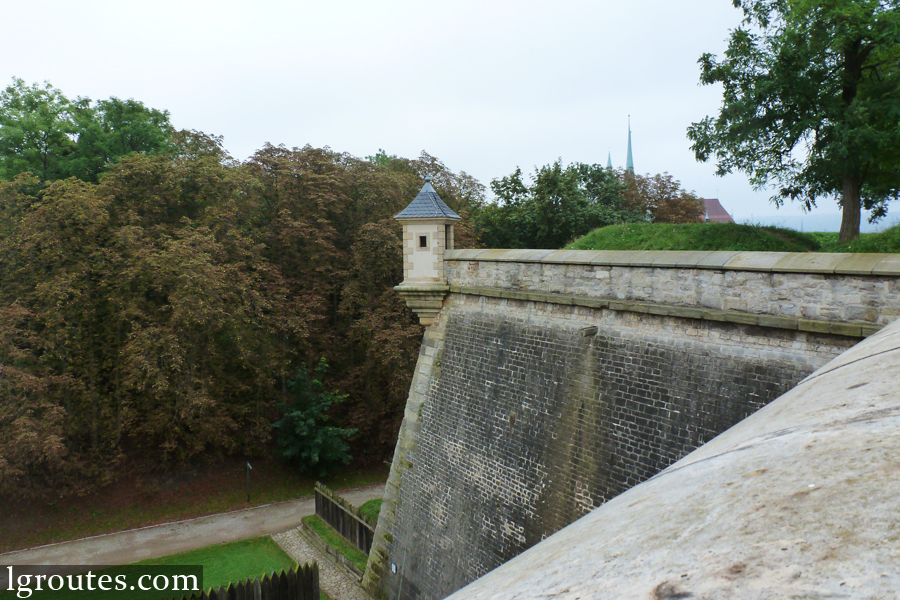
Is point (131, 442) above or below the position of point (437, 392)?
below

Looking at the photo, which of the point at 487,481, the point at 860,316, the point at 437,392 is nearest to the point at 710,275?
the point at 860,316

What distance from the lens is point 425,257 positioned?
1068 cm

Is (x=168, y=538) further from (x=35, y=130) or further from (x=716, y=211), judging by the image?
(x=716, y=211)

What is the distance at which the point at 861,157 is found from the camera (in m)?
9.91

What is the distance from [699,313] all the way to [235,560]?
12571mm

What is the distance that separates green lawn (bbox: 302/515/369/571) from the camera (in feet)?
42.5

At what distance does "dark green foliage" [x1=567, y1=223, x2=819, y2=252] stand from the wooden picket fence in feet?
34.5

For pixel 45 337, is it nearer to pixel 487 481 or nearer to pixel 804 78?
pixel 487 481

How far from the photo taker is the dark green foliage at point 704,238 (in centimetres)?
1307

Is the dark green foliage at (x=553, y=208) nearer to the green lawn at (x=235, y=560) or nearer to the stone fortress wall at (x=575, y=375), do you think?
the stone fortress wall at (x=575, y=375)

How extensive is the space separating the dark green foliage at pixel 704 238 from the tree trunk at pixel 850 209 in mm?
1143

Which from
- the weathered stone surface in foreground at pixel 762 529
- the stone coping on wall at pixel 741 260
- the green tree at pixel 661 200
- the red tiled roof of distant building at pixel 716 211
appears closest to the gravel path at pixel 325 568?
the stone coping on wall at pixel 741 260

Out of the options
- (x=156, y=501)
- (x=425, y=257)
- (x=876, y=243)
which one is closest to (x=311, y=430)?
(x=156, y=501)

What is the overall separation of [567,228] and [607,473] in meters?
16.1
